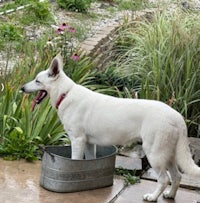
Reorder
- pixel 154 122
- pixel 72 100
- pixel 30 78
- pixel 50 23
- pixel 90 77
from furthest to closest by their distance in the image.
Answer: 1. pixel 50 23
2. pixel 90 77
3. pixel 30 78
4. pixel 72 100
5. pixel 154 122

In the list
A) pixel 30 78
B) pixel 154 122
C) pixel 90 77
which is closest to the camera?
pixel 154 122

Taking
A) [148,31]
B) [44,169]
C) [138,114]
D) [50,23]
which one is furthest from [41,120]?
[50,23]

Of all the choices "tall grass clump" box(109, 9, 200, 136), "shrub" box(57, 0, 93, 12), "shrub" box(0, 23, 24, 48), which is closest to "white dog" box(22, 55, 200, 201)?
"tall grass clump" box(109, 9, 200, 136)

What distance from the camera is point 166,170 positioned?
4.68m

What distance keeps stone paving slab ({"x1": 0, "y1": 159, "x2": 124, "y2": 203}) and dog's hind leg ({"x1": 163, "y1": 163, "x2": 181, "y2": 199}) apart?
42cm

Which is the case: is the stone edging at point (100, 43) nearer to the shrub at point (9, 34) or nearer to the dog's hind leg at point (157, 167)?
the shrub at point (9, 34)

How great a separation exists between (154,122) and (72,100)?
73cm

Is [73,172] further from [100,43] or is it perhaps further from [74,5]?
[74,5]

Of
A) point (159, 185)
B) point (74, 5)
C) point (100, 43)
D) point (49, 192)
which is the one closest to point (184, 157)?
point (159, 185)

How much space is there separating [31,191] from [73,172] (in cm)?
38

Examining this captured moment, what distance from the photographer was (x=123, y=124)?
15.1 feet

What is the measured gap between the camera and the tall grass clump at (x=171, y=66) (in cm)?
685

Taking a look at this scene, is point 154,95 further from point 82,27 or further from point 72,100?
point 82,27

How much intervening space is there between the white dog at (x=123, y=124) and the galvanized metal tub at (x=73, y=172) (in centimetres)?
15
